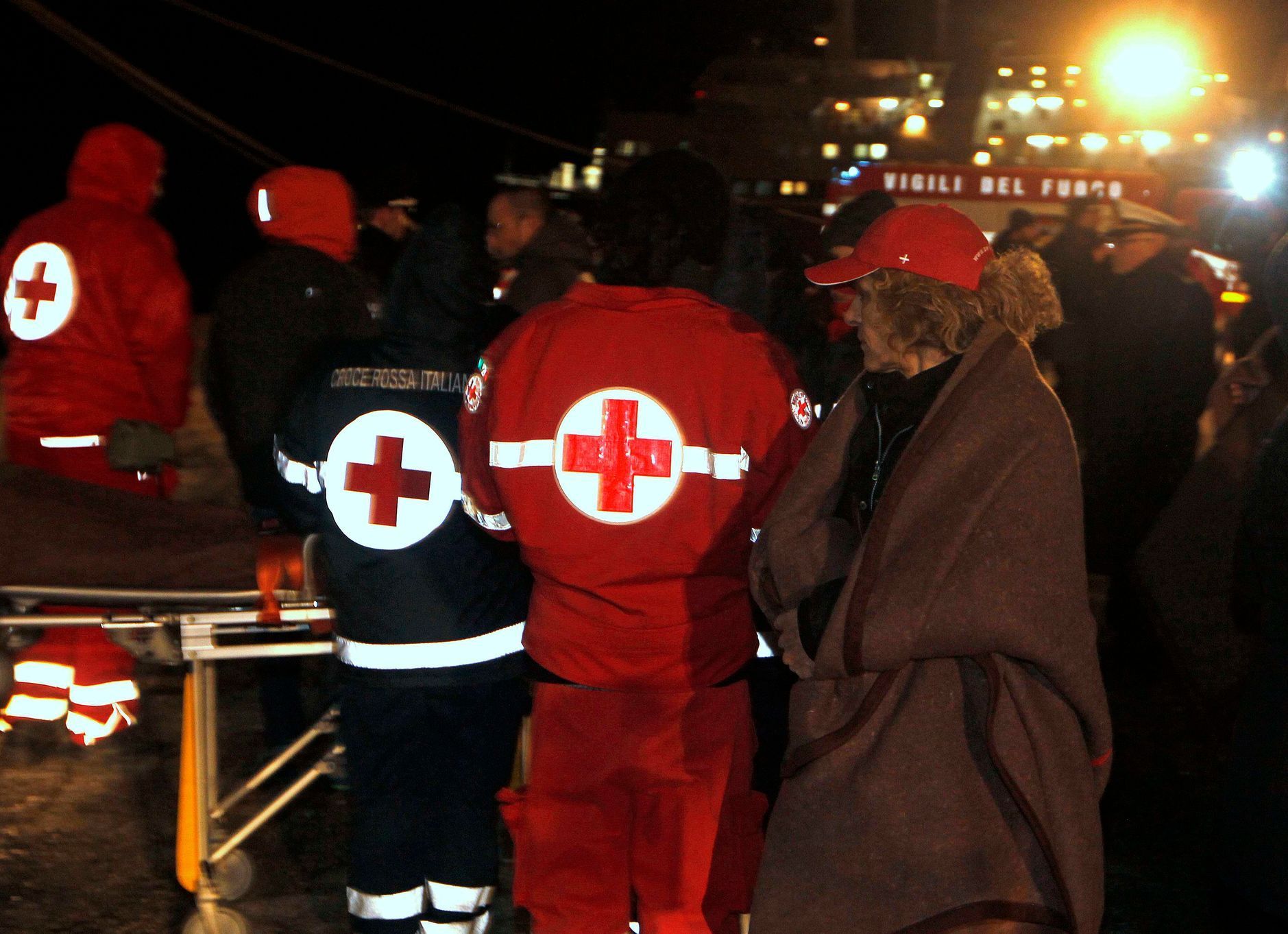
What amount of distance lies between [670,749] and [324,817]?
81.9 inches

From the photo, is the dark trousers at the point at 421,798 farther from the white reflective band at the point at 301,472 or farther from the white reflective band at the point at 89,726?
the white reflective band at the point at 89,726

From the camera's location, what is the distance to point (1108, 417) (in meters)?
5.51

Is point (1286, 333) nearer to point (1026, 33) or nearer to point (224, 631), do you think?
point (224, 631)

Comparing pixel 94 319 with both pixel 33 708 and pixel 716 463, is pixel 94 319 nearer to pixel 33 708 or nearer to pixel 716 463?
pixel 33 708

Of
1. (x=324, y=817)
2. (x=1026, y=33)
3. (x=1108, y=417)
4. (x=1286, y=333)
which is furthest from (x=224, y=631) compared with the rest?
(x=1026, y=33)

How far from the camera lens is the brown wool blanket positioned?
1.92 m

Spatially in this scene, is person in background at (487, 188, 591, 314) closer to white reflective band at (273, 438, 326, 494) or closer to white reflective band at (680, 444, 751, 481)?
white reflective band at (273, 438, 326, 494)

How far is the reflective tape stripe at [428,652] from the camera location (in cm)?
284

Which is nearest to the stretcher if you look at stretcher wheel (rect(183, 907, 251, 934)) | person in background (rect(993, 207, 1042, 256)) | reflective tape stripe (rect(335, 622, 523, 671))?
stretcher wheel (rect(183, 907, 251, 934))

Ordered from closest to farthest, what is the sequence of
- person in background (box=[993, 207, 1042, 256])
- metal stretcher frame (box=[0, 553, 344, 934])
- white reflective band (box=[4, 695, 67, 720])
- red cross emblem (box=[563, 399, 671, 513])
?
red cross emblem (box=[563, 399, 671, 513]), metal stretcher frame (box=[0, 553, 344, 934]), white reflective band (box=[4, 695, 67, 720]), person in background (box=[993, 207, 1042, 256])

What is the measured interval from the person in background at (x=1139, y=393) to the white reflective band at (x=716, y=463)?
3.49 metres

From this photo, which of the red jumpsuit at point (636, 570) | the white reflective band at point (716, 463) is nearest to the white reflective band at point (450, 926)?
the red jumpsuit at point (636, 570)

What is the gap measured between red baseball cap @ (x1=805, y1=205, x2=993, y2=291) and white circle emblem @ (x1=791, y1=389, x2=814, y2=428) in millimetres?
370

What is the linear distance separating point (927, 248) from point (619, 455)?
0.65m
